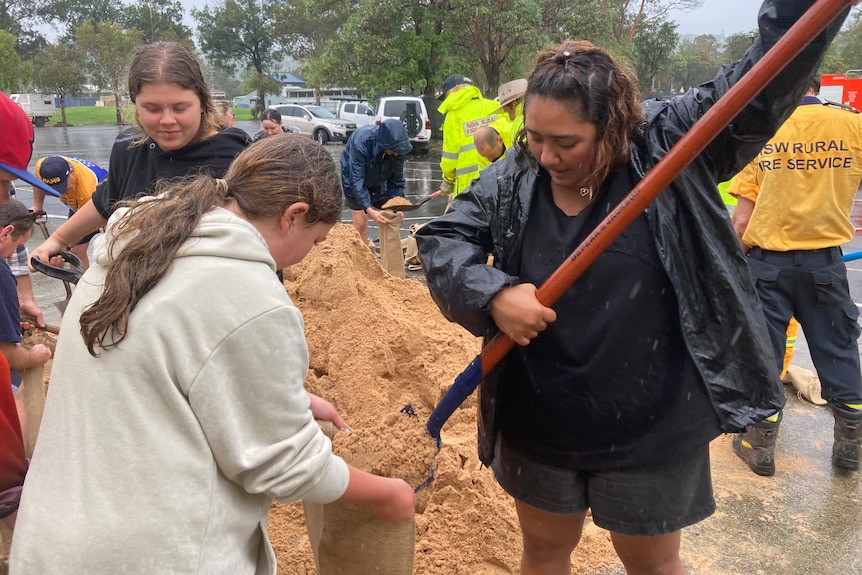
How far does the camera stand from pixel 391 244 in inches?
261

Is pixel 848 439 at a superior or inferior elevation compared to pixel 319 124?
inferior

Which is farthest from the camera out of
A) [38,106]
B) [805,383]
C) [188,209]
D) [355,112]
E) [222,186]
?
[38,106]


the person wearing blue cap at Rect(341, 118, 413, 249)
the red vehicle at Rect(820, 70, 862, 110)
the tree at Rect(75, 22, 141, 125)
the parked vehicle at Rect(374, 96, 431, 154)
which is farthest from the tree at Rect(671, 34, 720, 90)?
the person wearing blue cap at Rect(341, 118, 413, 249)

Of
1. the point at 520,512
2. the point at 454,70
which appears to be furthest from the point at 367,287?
the point at 454,70

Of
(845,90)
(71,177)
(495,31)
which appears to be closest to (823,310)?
(71,177)

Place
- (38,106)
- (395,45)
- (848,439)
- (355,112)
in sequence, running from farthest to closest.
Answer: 1. (38,106)
2. (355,112)
3. (395,45)
4. (848,439)

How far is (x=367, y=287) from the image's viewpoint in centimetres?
507

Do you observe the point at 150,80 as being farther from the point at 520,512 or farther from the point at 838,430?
the point at 838,430

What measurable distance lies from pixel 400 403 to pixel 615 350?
2053 mm

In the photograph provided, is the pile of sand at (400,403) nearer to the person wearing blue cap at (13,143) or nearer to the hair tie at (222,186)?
the hair tie at (222,186)

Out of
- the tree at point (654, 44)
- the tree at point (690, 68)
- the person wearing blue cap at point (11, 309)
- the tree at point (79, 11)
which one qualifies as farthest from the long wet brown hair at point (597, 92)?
the tree at point (79, 11)

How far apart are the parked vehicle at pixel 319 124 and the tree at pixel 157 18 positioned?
31.1 m

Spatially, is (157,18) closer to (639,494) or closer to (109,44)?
(109,44)

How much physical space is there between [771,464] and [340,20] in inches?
1547
